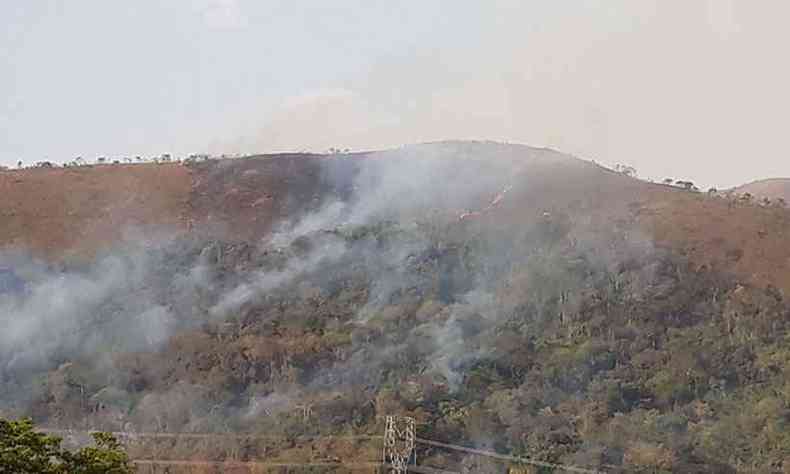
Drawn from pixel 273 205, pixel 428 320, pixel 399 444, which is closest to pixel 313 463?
pixel 399 444

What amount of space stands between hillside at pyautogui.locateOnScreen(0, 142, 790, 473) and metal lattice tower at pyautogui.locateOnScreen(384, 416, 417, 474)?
0.59 meters

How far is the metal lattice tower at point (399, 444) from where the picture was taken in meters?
24.2

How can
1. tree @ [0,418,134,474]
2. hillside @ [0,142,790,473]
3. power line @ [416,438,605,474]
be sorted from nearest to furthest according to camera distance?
tree @ [0,418,134,474] → power line @ [416,438,605,474] → hillside @ [0,142,790,473]

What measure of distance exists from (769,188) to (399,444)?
2764cm

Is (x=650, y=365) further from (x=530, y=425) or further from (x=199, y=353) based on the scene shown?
(x=199, y=353)

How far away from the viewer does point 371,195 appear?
3766 centimetres

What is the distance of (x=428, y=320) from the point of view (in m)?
29.8

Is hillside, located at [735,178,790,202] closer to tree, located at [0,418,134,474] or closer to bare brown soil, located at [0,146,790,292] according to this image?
bare brown soil, located at [0,146,790,292]

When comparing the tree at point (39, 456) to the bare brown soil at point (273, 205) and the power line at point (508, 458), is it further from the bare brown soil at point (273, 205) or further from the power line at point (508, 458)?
Result: the bare brown soil at point (273, 205)

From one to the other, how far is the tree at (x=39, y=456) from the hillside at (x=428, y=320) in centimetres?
1371

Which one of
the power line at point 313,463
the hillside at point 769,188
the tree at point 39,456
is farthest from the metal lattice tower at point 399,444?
the hillside at point 769,188

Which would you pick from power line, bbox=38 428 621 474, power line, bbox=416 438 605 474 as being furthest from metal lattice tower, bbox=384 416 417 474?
power line, bbox=416 438 605 474

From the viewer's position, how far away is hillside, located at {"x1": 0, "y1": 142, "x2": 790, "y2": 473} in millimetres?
25594

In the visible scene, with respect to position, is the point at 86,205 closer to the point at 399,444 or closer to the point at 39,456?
the point at 399,444
